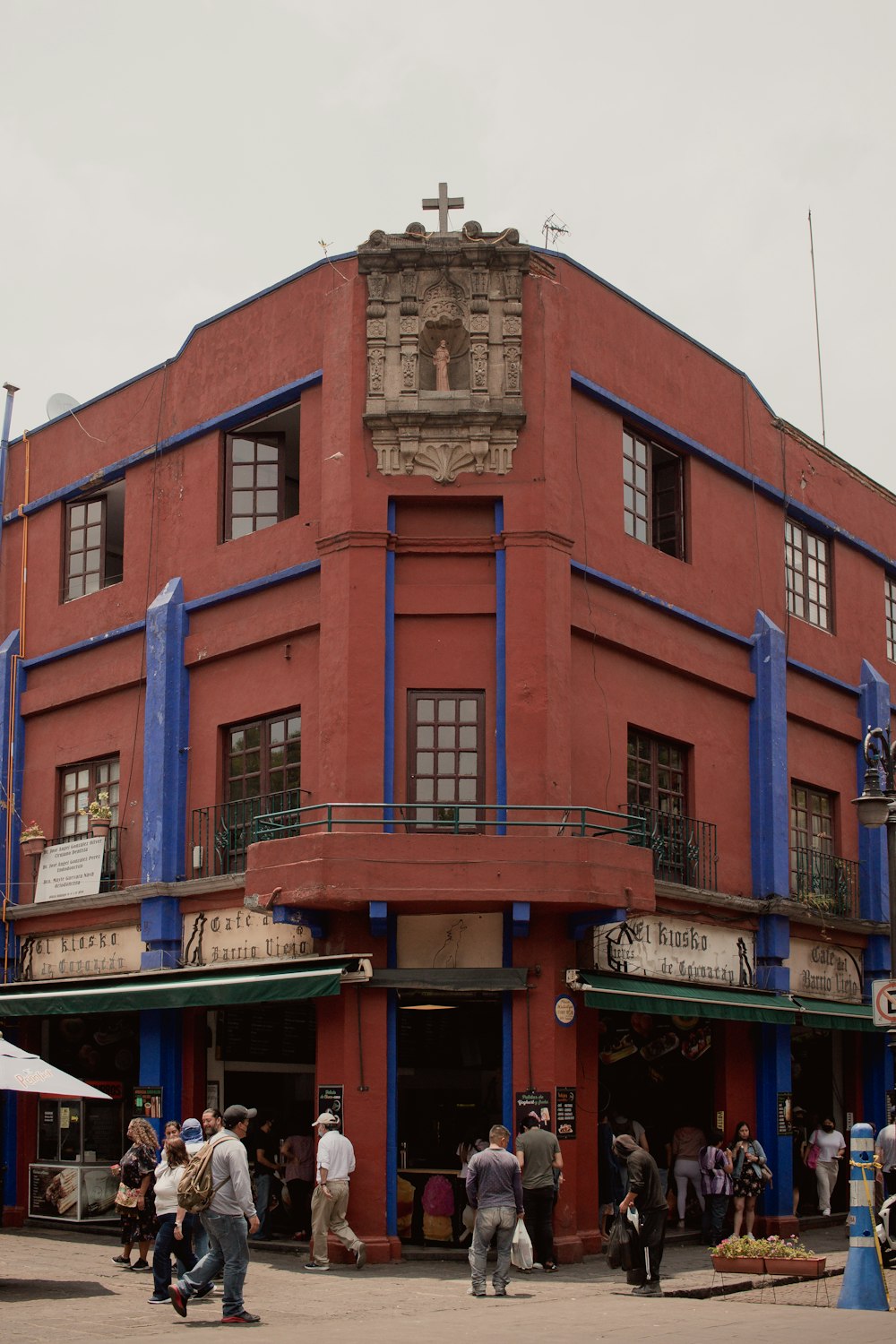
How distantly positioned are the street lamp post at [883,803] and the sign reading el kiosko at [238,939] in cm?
627

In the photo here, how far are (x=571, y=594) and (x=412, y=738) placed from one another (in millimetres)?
2640

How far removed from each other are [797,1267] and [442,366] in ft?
34.6

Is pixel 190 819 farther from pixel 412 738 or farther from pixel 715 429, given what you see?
pixel 715 429

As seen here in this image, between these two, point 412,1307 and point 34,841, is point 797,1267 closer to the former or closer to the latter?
point 412,1307

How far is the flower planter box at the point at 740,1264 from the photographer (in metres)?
16.2

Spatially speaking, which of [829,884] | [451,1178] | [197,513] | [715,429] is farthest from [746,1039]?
[197,513]

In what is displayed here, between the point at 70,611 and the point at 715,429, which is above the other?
the point at 715,429

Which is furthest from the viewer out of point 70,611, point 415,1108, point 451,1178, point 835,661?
point 835,661

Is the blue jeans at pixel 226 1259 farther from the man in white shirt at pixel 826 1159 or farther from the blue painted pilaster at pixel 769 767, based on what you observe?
the man in white shirt at pixel 826 1159

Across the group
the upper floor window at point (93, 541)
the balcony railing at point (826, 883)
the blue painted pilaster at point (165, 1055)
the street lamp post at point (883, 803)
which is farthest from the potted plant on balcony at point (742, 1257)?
the upper floor window at point (93, 541)

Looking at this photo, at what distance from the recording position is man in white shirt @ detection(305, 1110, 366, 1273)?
17.1 meters

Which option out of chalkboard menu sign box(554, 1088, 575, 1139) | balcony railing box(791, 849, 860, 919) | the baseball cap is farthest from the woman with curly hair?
balcony railing box(791, 849, 860, 919)

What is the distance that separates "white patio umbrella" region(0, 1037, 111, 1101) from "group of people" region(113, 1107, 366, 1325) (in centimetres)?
78

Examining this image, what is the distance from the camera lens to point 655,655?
21109 millimetres
